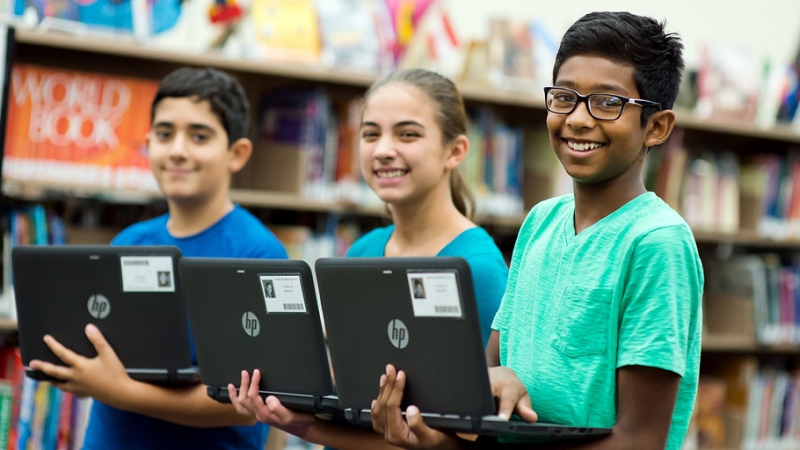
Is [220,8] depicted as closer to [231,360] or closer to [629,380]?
[231,360]

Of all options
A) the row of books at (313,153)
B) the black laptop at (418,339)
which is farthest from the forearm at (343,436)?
the row of books at (313,153)

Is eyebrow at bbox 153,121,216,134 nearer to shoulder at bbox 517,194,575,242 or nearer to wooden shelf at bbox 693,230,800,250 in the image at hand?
shoulder at bbox 517,194,575,242

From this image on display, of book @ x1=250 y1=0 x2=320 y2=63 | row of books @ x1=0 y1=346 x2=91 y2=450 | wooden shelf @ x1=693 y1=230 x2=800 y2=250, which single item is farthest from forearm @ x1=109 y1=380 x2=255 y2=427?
wooden shelf @ x1=693 y1=230 x2=800 y2=250

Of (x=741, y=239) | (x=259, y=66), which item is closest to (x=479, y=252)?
(x=259, y=66)

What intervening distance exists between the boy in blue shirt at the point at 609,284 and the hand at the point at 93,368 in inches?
22.5

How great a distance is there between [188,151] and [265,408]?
31.3 inches

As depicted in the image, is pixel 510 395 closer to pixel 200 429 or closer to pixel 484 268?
pixel 484 268

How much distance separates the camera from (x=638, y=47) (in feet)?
3.72

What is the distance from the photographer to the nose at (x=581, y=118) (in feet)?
3.71

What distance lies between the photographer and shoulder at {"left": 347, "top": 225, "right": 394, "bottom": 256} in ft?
5.90

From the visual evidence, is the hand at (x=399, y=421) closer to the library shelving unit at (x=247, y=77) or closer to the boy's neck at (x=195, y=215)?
the boy's neck at (x=195, y=215)

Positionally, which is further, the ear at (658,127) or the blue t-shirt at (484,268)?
the blue t-shirt at (484,268)

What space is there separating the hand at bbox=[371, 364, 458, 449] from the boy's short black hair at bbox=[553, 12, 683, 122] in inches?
17.8

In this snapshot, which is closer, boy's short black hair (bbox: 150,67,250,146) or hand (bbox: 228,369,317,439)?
hand (bbox: 228,369,317,439)
